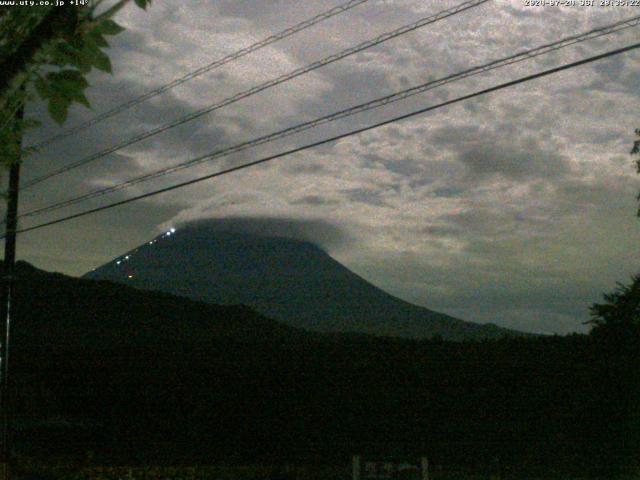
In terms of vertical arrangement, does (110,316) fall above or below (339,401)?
above

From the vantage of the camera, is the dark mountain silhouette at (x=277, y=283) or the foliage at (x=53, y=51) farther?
the dark mountain silhouette at (x=277, y=283)

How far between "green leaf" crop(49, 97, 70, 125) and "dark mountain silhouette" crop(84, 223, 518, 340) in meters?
69.8

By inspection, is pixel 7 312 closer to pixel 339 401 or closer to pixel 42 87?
pixel 339 401

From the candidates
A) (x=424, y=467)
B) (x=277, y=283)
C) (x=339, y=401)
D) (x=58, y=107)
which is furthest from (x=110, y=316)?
(x=277, y=283)

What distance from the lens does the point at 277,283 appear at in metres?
120

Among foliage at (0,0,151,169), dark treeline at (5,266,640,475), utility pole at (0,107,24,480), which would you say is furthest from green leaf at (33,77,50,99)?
dark treeline at (5,266,640,475)

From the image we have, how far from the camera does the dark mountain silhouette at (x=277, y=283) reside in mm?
84875

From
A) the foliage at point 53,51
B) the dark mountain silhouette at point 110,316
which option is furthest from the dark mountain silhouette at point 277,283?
the foliage at point 53,51

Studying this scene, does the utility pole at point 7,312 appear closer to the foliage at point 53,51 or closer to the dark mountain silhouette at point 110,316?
the foliage at point 53,51

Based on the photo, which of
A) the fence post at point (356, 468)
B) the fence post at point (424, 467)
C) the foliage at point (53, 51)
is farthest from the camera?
the fence post at point (356, 468)

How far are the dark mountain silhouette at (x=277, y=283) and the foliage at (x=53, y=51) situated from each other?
6972 cm

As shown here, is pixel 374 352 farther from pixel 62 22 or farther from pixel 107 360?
pixel 62 22

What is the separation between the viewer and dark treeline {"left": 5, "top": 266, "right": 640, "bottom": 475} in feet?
59.4

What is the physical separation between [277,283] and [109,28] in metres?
117
